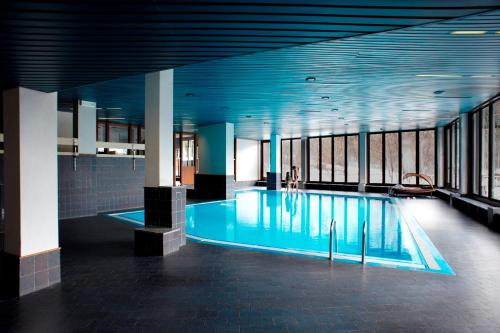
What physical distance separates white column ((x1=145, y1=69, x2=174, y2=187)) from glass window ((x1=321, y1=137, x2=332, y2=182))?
49.0ft

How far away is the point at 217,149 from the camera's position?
46.5 ft

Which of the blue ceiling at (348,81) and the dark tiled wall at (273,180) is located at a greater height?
the blue ceiling at (348,81)

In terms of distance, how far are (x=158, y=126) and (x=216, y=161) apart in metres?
8.63

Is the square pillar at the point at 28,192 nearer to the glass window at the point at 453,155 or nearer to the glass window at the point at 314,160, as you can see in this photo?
the glass window at the point at 453,155

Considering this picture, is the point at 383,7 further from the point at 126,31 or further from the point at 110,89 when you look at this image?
the point at 110,89

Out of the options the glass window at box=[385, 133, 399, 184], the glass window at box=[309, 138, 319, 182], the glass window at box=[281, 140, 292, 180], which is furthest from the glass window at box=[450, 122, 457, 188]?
the glass window at box=[281, 140, 292, 180]

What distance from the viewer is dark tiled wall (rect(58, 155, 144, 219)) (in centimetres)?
884

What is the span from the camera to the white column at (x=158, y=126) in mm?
5605

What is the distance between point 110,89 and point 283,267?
5639mm

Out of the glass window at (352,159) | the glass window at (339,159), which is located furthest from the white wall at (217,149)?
the glass window at (352,159)

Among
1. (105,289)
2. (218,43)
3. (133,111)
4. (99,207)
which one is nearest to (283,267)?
(105,289)

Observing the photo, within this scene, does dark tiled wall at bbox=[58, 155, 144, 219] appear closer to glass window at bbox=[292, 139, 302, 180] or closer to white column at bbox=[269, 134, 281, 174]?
white column at bbox=[269, 134, 281, 174]

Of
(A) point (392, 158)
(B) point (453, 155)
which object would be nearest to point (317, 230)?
(B) point (453, 155)

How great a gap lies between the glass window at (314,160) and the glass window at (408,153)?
4724mm
